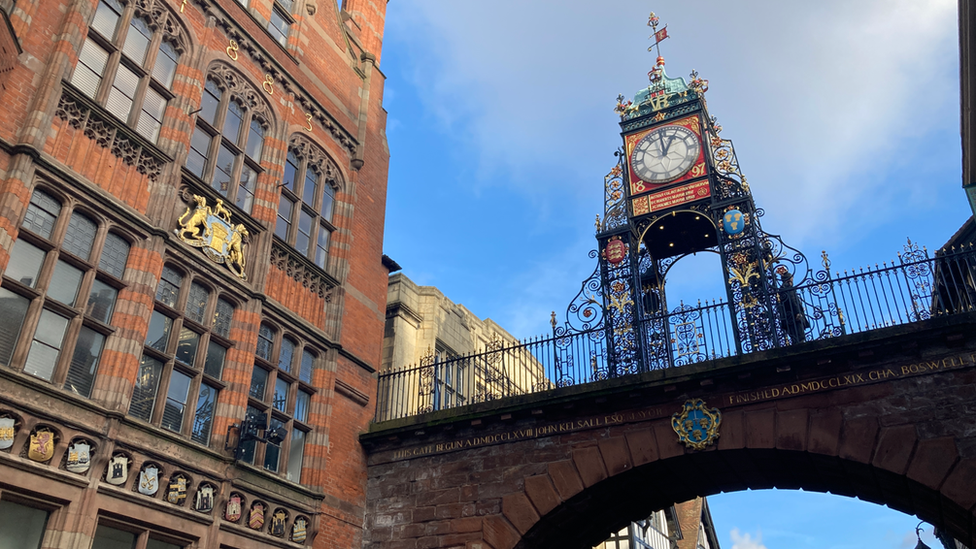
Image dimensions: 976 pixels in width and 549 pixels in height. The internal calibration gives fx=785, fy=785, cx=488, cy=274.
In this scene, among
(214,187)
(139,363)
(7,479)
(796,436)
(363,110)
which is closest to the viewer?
(7,479)

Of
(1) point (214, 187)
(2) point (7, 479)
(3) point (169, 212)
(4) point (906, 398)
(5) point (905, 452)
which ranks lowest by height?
(2) point (7, 479)

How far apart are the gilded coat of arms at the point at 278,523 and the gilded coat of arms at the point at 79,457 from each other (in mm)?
4187

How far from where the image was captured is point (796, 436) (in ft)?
46.6

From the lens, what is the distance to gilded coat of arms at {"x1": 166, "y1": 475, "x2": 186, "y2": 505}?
1284cm

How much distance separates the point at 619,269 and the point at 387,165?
7.16 meters

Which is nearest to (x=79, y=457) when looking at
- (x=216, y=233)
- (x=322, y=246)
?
(x=216, y=233)

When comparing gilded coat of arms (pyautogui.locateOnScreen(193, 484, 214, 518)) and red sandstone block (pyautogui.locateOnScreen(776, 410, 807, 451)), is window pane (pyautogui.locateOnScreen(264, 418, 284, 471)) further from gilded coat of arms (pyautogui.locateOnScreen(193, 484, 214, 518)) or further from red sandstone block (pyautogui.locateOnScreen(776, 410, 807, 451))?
red sandstone block (pyautogui.locateOnScreen(776, 410, 807, 451))

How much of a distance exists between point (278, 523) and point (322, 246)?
6.69 m

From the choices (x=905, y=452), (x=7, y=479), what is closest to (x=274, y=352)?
(x=7, y=479)

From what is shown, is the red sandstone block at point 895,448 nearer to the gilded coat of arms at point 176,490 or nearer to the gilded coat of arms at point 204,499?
the gilded coat of arms at point 204,499

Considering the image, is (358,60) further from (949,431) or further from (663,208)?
(949,431)

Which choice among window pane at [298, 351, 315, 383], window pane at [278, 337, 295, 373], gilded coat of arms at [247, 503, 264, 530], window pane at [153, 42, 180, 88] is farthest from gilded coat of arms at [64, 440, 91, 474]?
window pane at [153, 42, 180, 88]

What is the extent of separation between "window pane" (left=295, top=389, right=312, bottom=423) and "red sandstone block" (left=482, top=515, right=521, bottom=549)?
4451 millimetres

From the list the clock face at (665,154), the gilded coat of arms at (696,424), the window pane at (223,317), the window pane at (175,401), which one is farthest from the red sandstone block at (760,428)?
the window pane at (175,401)
